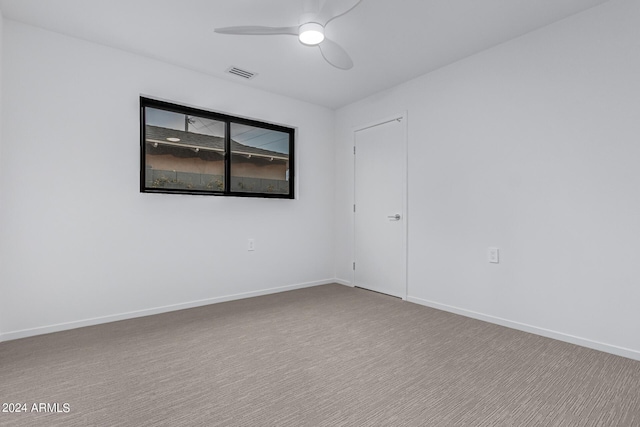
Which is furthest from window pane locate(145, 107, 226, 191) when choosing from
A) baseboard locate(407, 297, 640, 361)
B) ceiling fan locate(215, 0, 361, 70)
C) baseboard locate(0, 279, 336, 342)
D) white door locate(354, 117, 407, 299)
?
baseboard locate(407, 297, 640, 361)

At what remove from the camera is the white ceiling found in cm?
232

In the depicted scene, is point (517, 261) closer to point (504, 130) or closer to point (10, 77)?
point (504, 130)

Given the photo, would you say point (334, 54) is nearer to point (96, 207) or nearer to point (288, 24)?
point (288, 24)

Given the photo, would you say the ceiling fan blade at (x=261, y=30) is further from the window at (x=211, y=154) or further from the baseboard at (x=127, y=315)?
the baseboard at (x=127, y=315)

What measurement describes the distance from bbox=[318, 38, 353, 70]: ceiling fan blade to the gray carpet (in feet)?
7.16

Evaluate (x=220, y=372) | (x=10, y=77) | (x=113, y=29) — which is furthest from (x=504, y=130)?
(x=10, y=77)

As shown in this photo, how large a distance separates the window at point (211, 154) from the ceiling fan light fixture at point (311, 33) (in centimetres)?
167

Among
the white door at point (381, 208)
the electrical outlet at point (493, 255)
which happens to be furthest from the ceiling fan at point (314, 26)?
the electrical outlet at point (493, 255)

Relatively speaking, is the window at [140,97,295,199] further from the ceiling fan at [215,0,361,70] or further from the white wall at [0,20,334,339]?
the ceiling fan at [215,0,361,70]

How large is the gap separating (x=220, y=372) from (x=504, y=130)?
2924 millimetres

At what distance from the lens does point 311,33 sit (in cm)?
218

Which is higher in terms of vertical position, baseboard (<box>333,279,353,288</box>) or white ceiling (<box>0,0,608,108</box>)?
white ceiling (<box>0,0,608,108</box>)

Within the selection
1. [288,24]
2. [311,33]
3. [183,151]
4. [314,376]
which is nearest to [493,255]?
[314,376]

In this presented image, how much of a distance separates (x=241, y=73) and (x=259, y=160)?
98 centimetres
